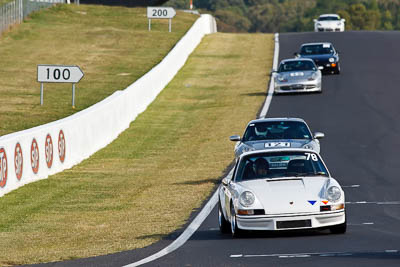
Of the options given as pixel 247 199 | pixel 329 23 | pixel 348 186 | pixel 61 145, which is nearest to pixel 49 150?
pixel 61 145

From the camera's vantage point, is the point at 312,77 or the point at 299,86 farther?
the point at 312,77

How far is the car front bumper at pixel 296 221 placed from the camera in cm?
1388

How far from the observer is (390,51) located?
189ft

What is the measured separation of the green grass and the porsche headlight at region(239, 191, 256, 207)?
18.0 m

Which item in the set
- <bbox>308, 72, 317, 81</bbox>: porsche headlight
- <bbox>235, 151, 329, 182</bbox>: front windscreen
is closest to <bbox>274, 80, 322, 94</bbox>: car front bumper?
<bbox>308, 72, 317, 81</bbox>: porsche headlight

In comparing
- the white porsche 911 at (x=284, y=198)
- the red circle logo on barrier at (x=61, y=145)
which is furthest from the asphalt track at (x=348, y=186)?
the red circle logo on barrier at (x=61, y=145)

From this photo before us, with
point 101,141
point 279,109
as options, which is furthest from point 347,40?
point 101,141

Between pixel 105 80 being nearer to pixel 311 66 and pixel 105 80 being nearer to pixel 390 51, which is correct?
pixel 311 66

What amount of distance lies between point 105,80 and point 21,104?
9.89 metres

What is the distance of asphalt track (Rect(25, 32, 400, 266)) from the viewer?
1232cm

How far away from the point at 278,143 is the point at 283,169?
515 centimetres

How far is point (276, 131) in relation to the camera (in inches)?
845

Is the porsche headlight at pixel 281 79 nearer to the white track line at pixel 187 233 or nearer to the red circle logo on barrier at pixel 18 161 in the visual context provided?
the red circle logo on barrier at pixel 18 161

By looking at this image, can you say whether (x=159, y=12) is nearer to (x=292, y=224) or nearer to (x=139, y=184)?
(x=139, y=184)
